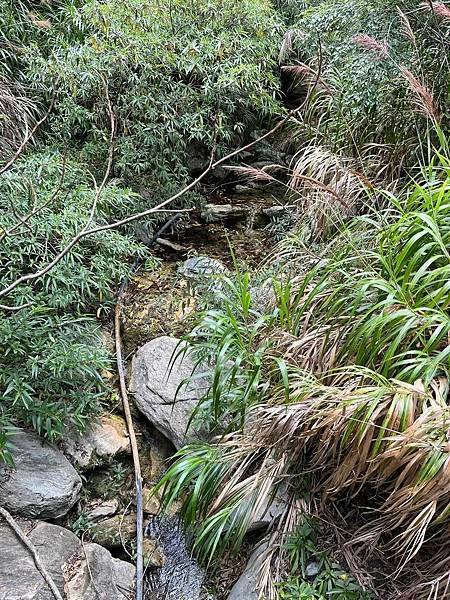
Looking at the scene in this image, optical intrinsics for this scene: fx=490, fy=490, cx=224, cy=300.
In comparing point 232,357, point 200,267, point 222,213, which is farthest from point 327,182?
point 232,357

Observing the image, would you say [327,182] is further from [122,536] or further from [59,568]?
[59,568]

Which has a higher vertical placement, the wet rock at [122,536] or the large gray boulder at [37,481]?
the large gray boulder at [37,481]

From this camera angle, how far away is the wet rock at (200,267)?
316 cm

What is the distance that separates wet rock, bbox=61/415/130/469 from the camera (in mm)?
2199

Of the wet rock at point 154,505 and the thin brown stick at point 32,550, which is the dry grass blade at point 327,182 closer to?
the wet rock at point 154,505

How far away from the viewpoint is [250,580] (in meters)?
1.73

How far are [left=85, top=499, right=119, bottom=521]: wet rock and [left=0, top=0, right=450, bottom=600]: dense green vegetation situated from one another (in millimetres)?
334

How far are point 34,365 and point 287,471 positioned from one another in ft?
3.61

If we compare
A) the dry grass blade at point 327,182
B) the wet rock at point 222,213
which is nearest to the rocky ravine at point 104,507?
the dry grass blade at point 327,182

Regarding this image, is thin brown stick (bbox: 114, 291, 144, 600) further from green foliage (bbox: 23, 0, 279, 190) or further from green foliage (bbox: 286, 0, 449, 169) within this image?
green foliage (bbox: 286, 0, 449, 169)

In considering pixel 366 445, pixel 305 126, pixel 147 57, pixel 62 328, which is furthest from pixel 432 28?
pixel 62 328

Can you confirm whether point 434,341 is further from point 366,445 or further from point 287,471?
point 287,471

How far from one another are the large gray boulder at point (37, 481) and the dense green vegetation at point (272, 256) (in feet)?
0.31

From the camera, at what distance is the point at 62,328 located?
2.35 m
